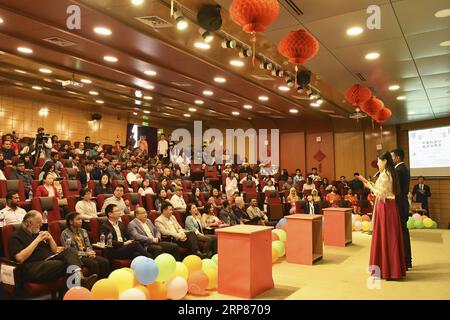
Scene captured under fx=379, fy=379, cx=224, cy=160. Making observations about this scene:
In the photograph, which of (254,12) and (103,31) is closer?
(254,12)

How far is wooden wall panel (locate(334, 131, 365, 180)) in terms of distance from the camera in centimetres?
1388

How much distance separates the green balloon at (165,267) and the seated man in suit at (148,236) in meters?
1.26

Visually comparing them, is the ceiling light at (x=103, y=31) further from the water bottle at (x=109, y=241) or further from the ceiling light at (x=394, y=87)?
the ceiling light at (x=394, y=87)

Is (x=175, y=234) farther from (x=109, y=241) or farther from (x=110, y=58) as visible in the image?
(x=110, y=58)

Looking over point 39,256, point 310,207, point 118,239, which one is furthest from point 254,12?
point 310,207

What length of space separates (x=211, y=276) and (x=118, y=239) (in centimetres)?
148

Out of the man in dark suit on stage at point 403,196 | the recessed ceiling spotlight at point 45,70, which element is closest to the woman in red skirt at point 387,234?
the man in dark suit on stage at point 403,196

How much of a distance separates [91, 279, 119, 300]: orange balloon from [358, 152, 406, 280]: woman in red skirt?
2739 mm

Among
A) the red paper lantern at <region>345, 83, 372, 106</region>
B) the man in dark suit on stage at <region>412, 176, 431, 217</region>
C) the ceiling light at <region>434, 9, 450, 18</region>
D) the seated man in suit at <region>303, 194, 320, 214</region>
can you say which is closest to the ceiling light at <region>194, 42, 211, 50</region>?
the red paper lantern at <region>345, 83, 372, 106</region>

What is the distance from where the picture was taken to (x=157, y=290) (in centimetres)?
350

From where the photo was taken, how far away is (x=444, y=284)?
13.2 ft

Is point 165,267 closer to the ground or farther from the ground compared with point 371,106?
closer to the ground

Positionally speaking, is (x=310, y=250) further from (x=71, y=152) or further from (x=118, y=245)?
(x=71, y=152)
